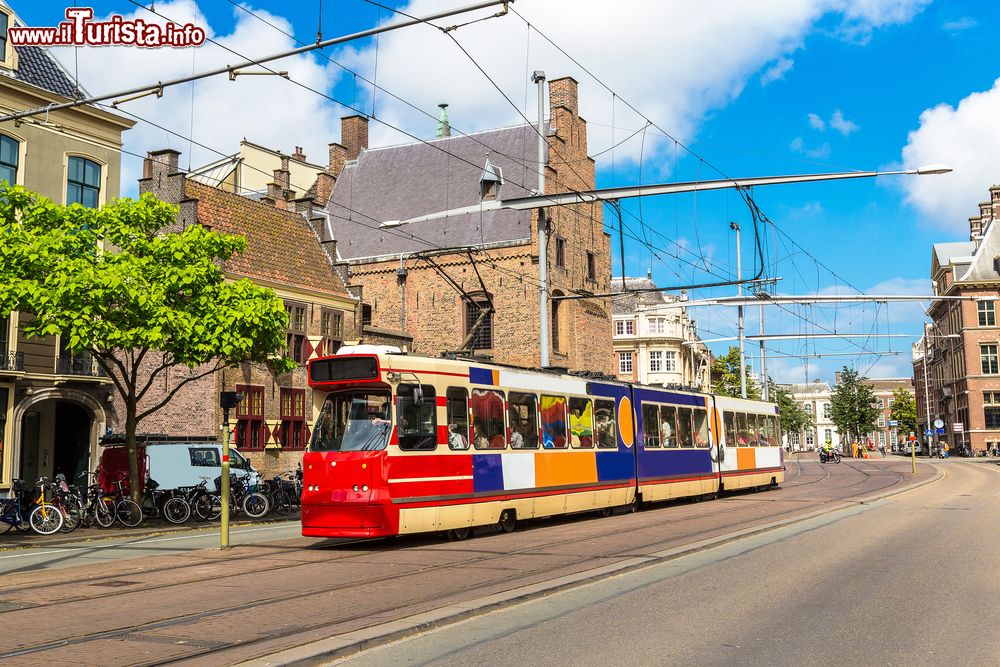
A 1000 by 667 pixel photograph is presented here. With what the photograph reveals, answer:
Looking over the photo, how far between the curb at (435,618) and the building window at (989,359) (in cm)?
7970

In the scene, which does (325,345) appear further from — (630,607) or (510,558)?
(630,607)

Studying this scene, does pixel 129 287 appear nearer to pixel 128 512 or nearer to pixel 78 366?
pixel 128 512

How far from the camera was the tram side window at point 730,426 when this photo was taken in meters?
27.0

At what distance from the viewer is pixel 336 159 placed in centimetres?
5322

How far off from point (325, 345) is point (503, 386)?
20.4m

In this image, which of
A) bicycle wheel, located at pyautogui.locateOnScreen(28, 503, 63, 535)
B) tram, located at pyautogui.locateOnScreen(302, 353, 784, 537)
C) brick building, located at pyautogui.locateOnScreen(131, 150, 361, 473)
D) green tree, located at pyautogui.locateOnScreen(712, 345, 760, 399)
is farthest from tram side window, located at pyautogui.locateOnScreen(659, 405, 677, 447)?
green tree, located at pyautogui.locateOnScreen(712, 345, 760, 399)

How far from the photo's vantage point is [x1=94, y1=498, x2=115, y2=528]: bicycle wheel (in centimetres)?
2072

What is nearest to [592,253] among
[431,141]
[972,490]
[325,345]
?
[431,141]

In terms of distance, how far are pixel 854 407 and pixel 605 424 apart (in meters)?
82.4

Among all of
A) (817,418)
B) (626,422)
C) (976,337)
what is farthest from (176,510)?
(817,418)

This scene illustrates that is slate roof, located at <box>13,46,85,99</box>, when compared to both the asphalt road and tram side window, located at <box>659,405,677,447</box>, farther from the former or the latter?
the asphalt road

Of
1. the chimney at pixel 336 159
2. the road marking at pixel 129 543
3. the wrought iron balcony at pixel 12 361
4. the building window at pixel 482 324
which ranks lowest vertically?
the road marking at pixel 129 543

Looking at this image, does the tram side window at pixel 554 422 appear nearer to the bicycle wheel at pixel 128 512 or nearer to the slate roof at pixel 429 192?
the bicycle wheel at pixel 128 512

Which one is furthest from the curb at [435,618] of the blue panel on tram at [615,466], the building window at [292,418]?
the building window at [292,418]
